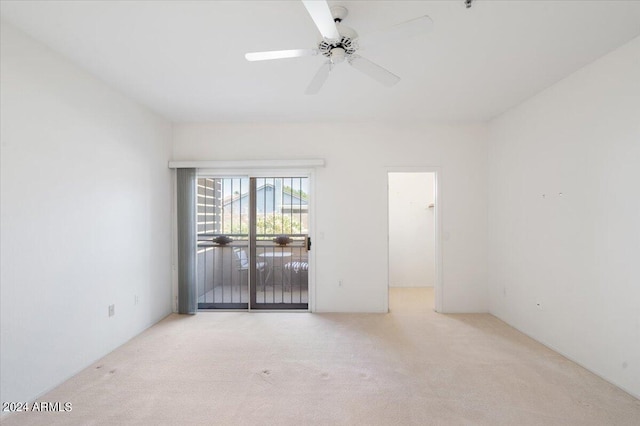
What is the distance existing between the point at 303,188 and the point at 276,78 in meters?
1.73

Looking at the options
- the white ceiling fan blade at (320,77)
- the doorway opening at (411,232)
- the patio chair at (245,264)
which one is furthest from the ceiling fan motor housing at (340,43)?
the doorway opening at (411,232)

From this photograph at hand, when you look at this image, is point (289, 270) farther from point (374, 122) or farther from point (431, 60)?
point (431, 60)

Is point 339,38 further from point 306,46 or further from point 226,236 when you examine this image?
point 226,236

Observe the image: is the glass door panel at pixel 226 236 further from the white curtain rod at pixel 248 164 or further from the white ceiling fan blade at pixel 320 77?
the white ceiling fan blade at pixel 320 77

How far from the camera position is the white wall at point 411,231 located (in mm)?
5523

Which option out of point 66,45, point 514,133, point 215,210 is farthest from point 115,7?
point 514,133

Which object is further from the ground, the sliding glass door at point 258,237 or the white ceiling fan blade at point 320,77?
the white ceiling fan blade at point 320,77

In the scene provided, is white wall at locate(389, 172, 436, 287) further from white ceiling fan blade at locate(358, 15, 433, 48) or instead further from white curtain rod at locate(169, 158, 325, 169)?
white ceiling fan blade at locate(358, 15, 433, 48)

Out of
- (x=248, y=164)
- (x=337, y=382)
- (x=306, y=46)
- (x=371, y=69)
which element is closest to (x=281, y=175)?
(x=248, y=164)

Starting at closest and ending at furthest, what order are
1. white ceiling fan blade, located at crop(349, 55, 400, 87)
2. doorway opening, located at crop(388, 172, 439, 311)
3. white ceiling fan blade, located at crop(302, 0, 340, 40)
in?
white ceiling fan blade, located at crop(302, 0, 340, 40)
white ceiling fan blade, located at crop(349, 55, 400, 87)
doorway opening, located at crop(388, 172, 439, 311)

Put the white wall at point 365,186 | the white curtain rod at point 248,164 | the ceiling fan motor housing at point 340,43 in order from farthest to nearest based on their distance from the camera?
the white wall at point 365,186 → the white curtain rod at point 248,164 → the ceiling fan motor housing at point 340,43

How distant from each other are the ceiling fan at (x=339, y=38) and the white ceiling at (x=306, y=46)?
21 centimetres

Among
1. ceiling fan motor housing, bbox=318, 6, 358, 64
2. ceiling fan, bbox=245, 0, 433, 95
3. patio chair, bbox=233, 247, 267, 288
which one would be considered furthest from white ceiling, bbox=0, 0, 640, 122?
patio chair, bbox=233, 247, 267, 288

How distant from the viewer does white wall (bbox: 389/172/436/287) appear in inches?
217
